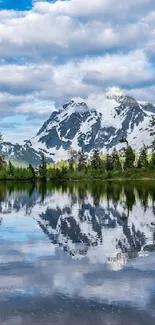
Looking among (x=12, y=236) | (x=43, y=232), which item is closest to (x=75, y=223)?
(x=43, y=232)

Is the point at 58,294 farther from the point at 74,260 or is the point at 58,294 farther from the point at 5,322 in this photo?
the point at 74,260

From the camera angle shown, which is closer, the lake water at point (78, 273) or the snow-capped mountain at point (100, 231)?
the lake water at point (78, 273)

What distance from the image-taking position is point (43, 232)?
40062 millimetres

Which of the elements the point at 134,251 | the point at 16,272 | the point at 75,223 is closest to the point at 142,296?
the point at 16,272

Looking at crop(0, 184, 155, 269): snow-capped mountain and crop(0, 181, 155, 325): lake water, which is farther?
crop(0, 184, 155, 269): snow-capped mountain

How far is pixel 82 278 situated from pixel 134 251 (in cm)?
793

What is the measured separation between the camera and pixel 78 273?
79.3 feet

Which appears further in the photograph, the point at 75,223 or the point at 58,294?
the point at 75,223

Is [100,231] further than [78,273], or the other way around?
[100,231]

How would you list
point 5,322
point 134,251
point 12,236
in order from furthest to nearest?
point 12,236, point 134,251, point 5,322

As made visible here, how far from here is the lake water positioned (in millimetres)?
17469

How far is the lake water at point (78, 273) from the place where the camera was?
17469mm

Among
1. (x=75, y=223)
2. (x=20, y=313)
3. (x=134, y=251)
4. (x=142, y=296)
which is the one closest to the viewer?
(x=20, y=313)

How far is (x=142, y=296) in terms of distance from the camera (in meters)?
19.8
